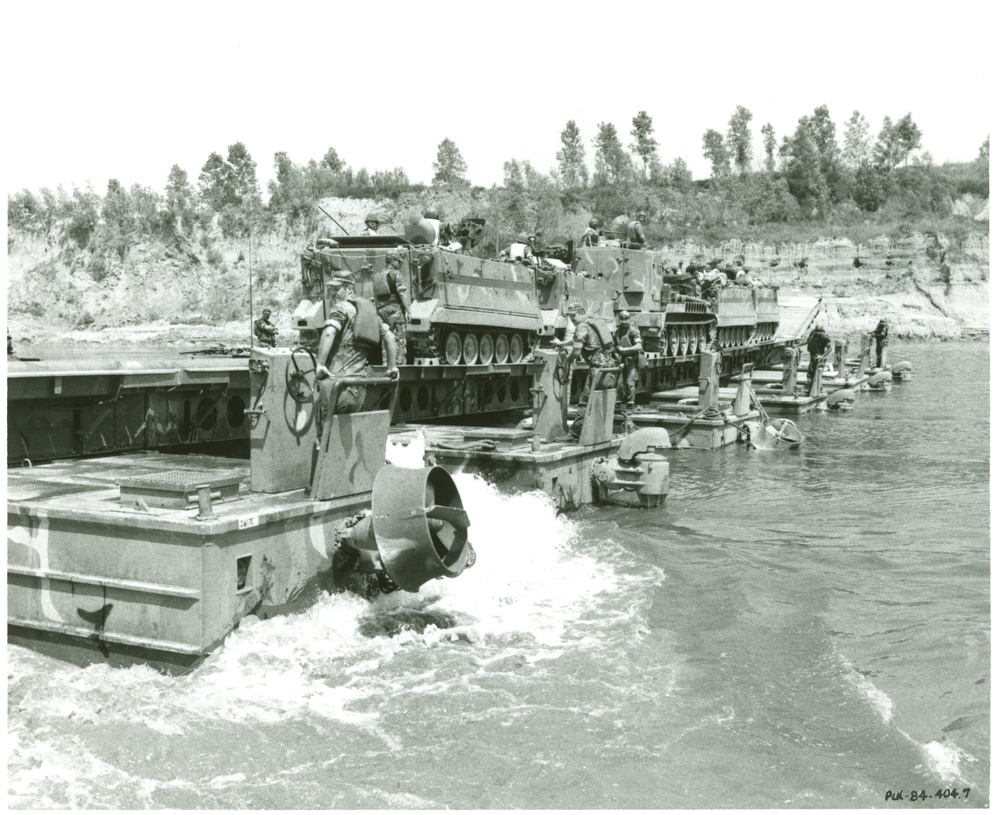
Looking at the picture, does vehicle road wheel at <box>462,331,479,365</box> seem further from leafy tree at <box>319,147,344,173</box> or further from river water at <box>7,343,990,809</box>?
leafy tree at <box>319,147,344,173</box>

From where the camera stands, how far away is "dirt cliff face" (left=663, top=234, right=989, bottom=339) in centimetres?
5581

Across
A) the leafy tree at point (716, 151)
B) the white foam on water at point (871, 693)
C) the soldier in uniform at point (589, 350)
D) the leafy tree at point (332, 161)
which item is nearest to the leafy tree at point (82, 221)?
the leafy tree at point (332, 161)

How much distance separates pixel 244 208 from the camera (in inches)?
2527

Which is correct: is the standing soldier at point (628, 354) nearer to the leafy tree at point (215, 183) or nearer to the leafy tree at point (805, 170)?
the leafy tree at point (215, 183)

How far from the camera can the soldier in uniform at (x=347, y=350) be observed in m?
7.79

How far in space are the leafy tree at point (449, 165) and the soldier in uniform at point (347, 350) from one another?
6425cm

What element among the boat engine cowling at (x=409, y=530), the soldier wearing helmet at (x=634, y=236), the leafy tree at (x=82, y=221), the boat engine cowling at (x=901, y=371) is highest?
the leafy tree at (x=82, y=221)

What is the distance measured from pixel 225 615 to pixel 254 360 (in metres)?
1.76

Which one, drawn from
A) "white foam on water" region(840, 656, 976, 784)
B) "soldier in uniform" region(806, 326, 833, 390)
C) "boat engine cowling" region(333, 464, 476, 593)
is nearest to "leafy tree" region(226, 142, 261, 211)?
"soldier in uniform" region(806, 326, 833, 390)

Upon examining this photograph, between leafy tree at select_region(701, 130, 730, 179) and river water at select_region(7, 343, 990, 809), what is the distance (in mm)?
74332

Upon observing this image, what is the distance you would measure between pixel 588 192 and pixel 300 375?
227 ft

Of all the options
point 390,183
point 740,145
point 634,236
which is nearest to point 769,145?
point 740,145

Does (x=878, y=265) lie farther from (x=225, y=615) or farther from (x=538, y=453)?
(x=225, y=615)

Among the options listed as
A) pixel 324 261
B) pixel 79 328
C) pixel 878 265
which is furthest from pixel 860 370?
pixel 79 328
